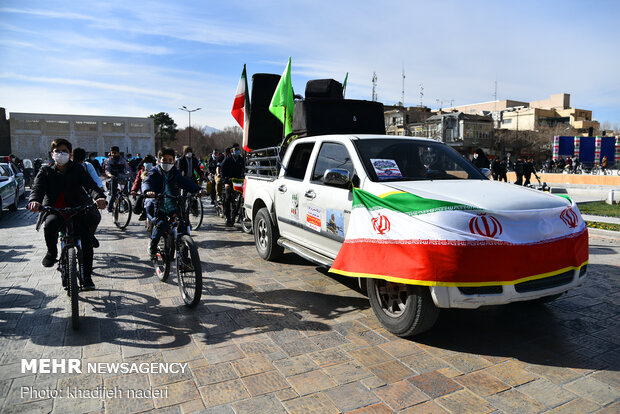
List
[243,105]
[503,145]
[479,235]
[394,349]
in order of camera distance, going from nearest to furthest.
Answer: [479,235] < [394,349] < [243,105] < [503,145]

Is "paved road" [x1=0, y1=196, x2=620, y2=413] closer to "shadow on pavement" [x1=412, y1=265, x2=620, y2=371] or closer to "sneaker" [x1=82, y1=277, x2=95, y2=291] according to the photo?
"shadow on pavement" [x1=412, y1=265, x2=620, y2=371]

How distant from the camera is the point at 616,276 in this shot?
6.18m

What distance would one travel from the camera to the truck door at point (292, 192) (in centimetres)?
588

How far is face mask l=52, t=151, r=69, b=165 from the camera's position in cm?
497

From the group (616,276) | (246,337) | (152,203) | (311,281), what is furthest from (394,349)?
(616,276)

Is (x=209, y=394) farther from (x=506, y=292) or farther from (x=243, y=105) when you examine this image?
(x=243, y=105)

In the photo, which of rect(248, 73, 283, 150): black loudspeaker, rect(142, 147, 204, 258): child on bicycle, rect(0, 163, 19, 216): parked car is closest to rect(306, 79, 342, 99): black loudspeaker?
rect(248, 73, 283, 150): black loudspeaker

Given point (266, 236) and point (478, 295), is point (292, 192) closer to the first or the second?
point (266, 236)

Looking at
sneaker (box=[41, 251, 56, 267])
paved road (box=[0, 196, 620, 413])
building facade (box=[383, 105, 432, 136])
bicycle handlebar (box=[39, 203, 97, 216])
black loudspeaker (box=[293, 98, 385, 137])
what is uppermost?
building facade (box=[383, 105, 432, 136])

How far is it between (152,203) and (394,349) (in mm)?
3849

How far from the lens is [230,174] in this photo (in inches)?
431

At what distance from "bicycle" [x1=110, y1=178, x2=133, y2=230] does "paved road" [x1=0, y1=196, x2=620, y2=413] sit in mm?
4507

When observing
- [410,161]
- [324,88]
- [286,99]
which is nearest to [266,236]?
[286,99]

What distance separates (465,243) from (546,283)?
0.95 meters
